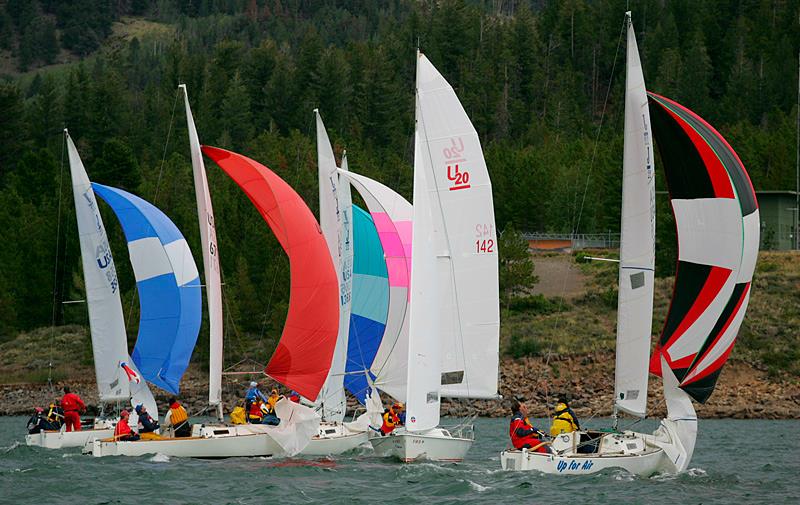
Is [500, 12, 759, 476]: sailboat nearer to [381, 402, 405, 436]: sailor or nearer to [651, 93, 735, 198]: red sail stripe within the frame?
[651, 93, 735, 198]: red sail stripe

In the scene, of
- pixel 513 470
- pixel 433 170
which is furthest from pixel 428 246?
pixel 513 470

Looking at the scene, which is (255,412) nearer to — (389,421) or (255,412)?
(255,412)

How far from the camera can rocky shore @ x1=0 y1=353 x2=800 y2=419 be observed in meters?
52.6

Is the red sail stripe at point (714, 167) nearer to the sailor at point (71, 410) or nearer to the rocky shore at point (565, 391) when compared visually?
the sailor at point (71, 410)

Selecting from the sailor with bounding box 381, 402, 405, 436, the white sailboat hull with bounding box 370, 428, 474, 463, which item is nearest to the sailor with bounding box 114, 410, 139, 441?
the sailor with bounding box 381, 402, 405, 436

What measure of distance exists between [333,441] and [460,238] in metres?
7.05

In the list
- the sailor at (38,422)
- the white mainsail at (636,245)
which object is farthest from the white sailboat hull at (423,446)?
the sailor at (38,422)

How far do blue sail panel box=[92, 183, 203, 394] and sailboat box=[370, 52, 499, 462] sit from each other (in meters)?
7.06

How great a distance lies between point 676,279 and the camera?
2486 cm

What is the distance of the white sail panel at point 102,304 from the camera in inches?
1351

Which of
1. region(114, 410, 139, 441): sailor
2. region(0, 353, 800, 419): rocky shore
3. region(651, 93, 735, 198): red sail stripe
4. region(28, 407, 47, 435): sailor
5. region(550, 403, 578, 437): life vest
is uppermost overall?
region(651, 93, 735, 198): red sail stripe

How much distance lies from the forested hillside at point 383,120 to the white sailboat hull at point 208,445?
27671 millimetres

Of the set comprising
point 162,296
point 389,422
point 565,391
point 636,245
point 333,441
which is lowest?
point 565,391

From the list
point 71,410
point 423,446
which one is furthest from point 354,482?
point 71,410
